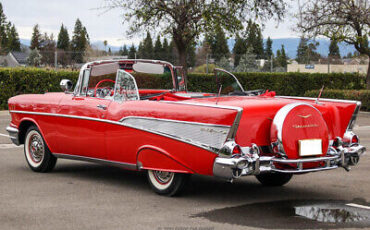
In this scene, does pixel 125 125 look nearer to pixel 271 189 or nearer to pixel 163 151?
pixel 163 151

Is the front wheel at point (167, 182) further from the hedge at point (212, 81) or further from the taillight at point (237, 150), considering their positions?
the hedge at point (212, 81)

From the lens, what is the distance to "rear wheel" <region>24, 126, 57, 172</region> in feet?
27.5

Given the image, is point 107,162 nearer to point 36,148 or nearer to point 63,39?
point 36,148

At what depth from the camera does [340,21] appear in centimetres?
2588

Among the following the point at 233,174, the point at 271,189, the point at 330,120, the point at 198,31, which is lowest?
the point at 271,189

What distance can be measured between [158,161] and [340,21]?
21295 mm

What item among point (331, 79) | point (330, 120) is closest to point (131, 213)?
point (330, 120)

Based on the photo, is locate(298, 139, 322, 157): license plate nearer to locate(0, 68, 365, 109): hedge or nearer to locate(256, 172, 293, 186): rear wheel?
locate(256, 172, 293, 186): rear wheel

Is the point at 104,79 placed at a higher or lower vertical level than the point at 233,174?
higher

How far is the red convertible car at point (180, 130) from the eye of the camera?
5.98 metres

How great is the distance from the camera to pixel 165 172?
6.63 meters

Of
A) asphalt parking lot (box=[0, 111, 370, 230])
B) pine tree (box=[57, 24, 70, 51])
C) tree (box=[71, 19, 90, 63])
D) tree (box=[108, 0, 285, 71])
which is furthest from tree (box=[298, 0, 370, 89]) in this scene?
pine tree (box=[57, 24, 70, 51])

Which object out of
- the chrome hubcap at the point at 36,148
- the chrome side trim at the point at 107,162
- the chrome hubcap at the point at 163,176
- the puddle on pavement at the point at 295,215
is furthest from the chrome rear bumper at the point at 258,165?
the chrome hubcap at the point at 36,148

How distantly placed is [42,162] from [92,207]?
8.40 feet
